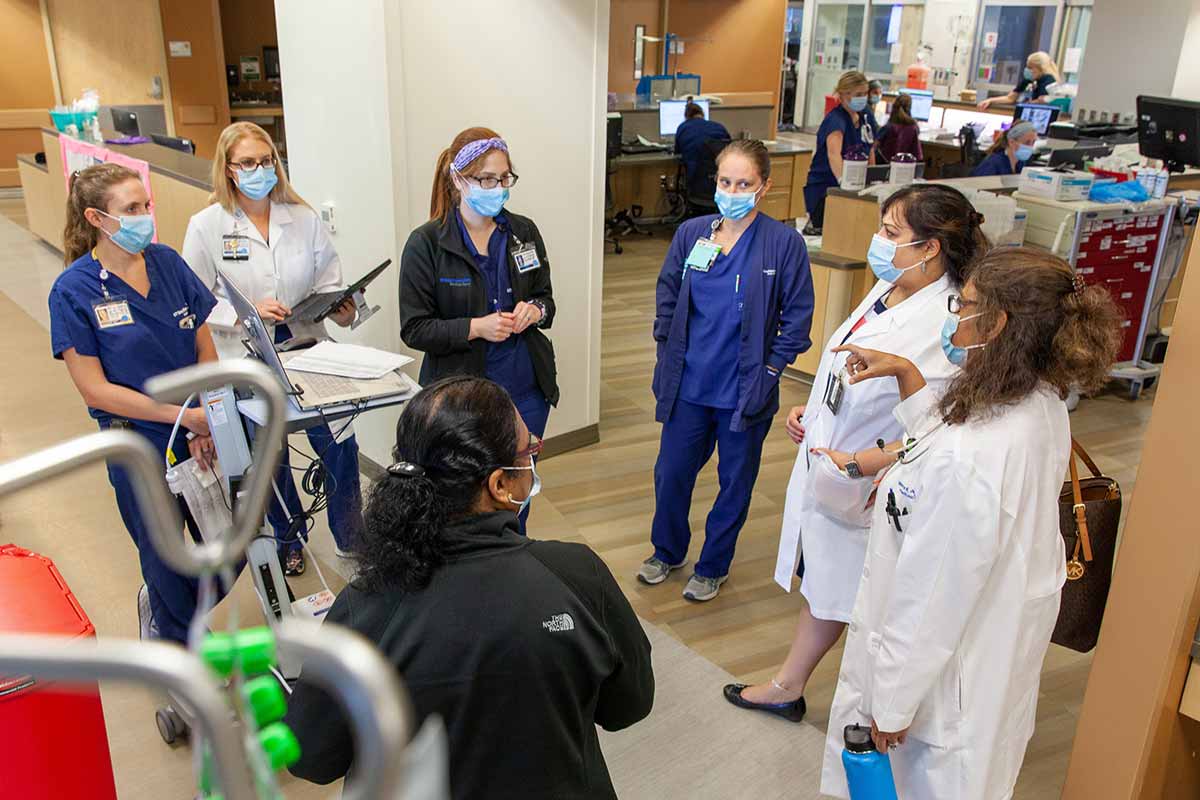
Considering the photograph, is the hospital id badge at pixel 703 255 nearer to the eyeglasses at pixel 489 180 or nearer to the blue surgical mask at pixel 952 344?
the eyeglasses at pixel 489 180

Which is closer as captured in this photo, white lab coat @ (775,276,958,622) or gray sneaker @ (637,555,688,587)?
white lab coat @ (775,276,958,622)

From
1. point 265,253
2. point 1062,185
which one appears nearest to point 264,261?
point 265,253

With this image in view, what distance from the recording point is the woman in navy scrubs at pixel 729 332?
122 inches

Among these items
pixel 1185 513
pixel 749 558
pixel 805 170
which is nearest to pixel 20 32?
pixel 805 170

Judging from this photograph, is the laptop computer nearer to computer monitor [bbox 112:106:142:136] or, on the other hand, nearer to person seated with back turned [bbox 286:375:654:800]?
person seated with back turned [bbox 286:375:654:800]

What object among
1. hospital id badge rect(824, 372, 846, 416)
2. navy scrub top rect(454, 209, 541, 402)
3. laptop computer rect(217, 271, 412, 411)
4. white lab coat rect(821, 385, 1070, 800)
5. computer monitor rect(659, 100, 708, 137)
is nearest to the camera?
white lab coat rect(821, 385, 1070, 800)

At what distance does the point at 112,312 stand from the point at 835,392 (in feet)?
6.43

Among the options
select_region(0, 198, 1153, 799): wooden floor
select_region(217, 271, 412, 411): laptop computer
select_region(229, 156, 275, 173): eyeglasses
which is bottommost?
select_region(0, 198, 1153, 799): wooden floor

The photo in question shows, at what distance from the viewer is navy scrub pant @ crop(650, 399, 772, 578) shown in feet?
10.7

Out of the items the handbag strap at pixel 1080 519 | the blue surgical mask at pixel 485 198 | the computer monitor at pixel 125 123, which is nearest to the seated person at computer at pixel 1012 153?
the blue surgical mask at pixel 485 198

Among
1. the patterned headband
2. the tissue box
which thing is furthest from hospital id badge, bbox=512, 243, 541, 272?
the tissue box

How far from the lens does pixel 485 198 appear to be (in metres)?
3.14

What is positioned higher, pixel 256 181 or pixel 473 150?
pixel 473 150

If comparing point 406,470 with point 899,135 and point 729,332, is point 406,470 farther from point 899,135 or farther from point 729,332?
point 899,135
